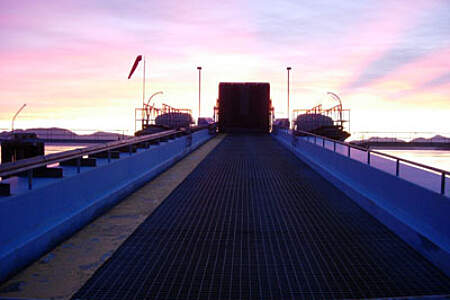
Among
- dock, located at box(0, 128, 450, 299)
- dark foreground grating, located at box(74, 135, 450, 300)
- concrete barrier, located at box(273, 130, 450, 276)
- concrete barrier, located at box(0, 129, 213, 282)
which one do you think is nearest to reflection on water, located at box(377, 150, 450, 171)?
concrete barrier, located at box(273, 130, 450, 276)

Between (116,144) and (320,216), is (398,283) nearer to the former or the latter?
(320,216)

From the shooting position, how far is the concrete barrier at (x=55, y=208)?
5.70 metres

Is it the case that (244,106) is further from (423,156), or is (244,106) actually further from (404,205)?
(404,205)

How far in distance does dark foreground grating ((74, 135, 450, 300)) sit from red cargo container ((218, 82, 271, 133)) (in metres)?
28.0

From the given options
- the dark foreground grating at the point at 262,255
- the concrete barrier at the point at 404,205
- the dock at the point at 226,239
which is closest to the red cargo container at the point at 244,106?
the concrete barrier at the point at 404,205

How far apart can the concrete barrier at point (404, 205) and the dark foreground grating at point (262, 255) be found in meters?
0.20

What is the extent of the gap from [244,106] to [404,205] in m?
32.3

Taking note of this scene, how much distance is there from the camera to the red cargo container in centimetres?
3853

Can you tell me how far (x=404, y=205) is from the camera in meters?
7.70

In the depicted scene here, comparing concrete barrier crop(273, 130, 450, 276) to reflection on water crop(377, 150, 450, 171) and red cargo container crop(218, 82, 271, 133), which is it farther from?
red cargo container crop(218, 82, 271, 133)

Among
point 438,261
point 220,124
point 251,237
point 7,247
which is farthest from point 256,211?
point 220,124

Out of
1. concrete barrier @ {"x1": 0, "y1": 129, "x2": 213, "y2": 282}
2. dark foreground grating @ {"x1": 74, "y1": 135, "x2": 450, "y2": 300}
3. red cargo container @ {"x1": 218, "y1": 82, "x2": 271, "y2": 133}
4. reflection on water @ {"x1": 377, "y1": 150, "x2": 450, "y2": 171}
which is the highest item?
red cargo container @ {"x1": 218, "y1": 82, "x2": 271, "y2": 133}

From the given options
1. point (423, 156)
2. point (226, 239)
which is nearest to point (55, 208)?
point (226, 239)

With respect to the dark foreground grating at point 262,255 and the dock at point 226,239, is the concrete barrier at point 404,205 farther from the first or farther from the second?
the dark foreground grating at point 262,255
